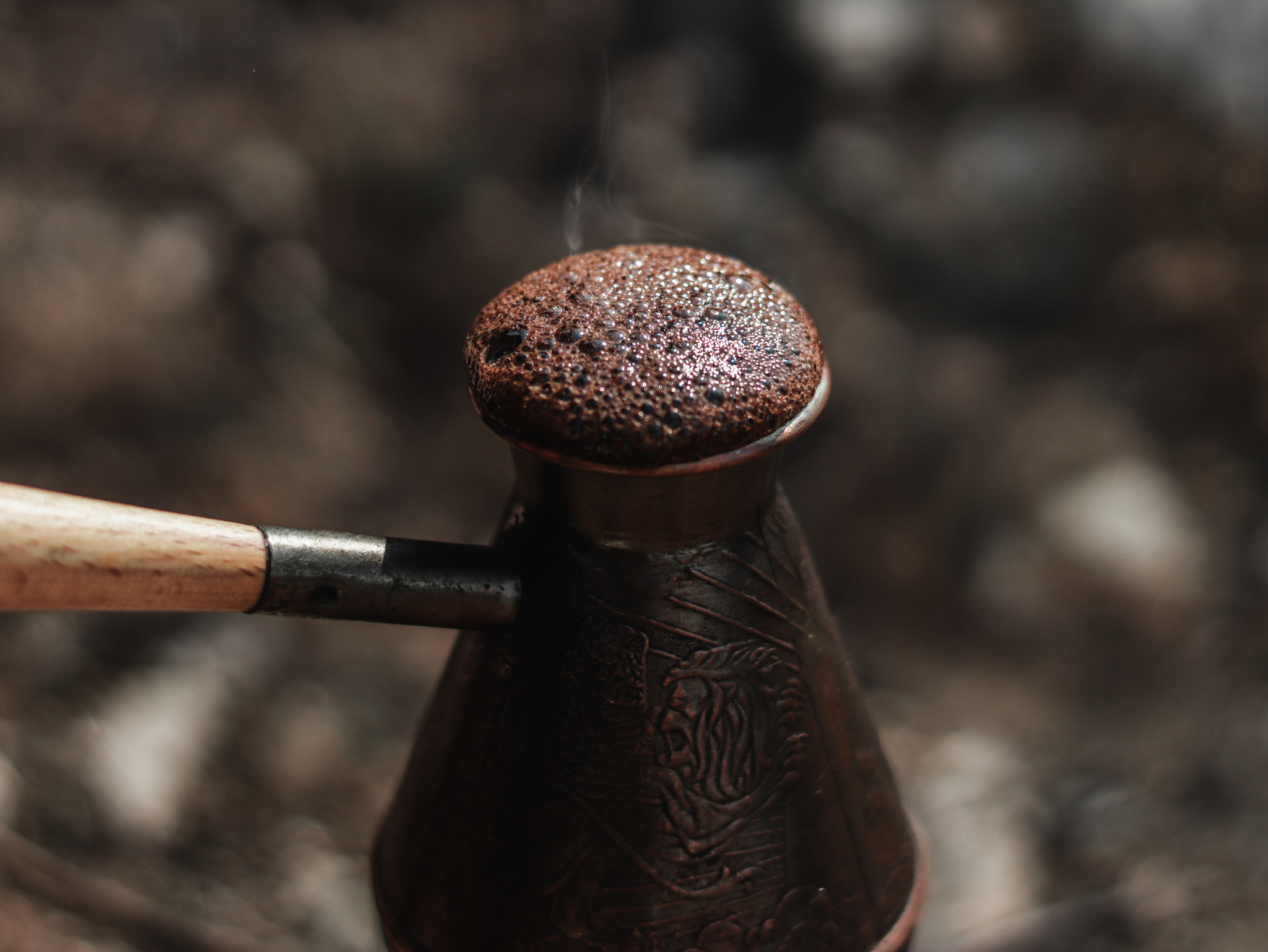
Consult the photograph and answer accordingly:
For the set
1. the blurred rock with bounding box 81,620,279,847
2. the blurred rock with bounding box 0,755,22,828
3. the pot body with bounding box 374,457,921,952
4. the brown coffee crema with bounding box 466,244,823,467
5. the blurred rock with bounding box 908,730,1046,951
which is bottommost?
the blurred rock with bounding box 0,755,22,828

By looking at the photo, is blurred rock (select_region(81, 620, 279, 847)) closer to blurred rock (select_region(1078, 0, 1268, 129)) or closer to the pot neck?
the pot neck

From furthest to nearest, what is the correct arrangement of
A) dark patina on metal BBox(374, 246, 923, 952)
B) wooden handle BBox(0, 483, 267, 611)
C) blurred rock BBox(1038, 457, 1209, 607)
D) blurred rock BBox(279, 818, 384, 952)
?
1. blurred rock BBox(1038, 457, 1209, 607)
2. blurred rock BBox(279, 818, 384, 952)
3. dark patina on metal BBox(374, 246, 923, 952)
4. wooden handle BBox(0, 483, 267, 611)

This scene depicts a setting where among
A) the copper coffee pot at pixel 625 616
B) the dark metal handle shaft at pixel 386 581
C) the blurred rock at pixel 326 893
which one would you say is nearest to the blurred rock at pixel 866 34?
the copper coffee pot at pixel 625 616

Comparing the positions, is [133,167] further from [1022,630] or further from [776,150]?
[1022,630]

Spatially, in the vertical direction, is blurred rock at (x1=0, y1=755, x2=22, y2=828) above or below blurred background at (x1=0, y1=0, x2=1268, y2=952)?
below

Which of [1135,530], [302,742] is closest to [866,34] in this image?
[1135,530]

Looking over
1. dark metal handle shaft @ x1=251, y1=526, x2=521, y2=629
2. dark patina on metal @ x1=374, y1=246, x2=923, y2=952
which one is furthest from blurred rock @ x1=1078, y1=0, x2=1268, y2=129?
dark metal handle shaft @ x1=251, y1=526, x2=521, y2=629

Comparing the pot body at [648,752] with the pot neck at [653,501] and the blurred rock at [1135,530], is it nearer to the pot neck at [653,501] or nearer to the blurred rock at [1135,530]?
the pot neck at [653,501]

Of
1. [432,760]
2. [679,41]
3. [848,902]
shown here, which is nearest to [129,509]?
[432,760]
